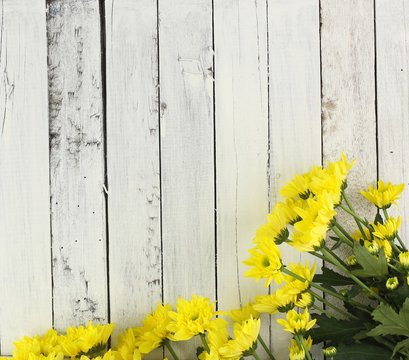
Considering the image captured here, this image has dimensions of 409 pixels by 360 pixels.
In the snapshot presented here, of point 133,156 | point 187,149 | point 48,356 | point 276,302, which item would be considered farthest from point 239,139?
point 48,356

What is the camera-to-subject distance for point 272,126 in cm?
100

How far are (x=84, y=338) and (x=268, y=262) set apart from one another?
355 millimetres

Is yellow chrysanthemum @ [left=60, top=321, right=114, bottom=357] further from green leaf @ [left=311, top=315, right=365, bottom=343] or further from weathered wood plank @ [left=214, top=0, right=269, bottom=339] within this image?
green leaf @ [left=311, top=315, right=365, bottom=343]

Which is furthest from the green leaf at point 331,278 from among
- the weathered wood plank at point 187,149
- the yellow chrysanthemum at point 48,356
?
the yellow chrysanthemum at point 48,356

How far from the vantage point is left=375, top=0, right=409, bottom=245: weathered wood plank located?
39.1 inches

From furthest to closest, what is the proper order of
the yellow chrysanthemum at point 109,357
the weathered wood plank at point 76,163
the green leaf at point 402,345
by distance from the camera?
the weathered wood plank at point 76,163
the yellow chrysanthemum at point 109,357
the green leaf at point 402,345

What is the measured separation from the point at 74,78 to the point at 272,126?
1.28 feet

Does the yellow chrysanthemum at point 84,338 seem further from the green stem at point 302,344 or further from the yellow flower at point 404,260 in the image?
the yellow flower at point 404,260

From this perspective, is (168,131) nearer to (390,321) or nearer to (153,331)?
(153,331)

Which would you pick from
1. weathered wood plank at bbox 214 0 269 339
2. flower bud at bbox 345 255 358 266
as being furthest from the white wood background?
flower bud at bbox 345 255 358 266

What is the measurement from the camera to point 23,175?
1022mm

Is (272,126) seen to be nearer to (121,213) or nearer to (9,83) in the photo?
(121,213)

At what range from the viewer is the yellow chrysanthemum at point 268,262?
849 millimetres

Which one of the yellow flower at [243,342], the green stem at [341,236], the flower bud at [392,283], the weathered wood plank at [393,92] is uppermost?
the weathered wood plank at [393,92]
